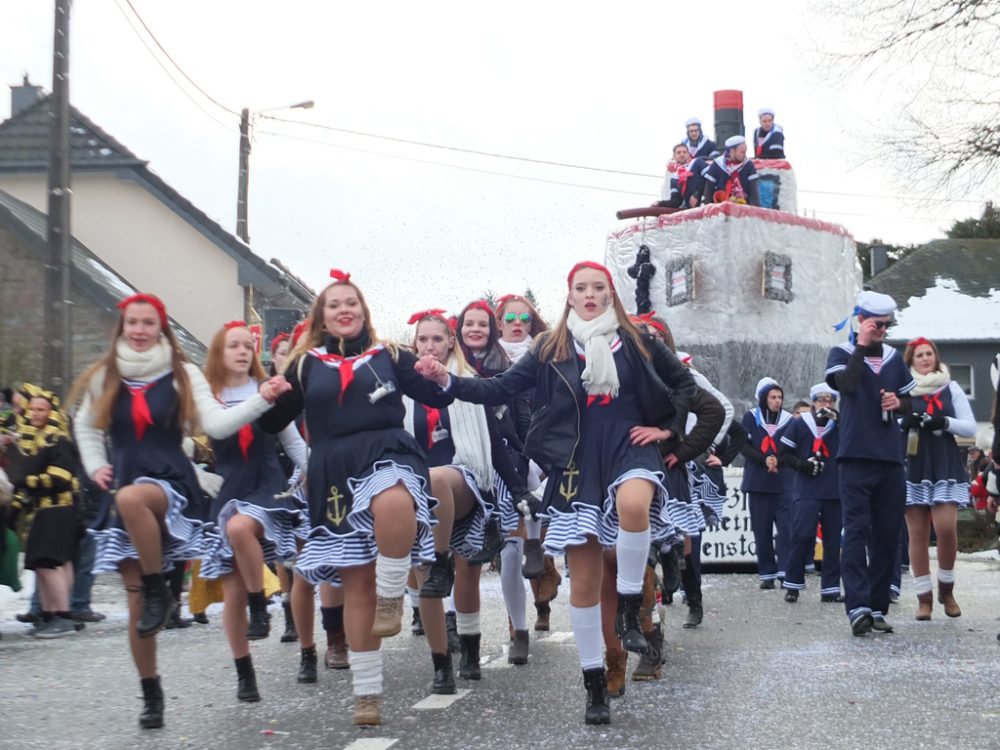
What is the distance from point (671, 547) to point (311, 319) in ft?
8.80

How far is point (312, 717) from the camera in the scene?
680 centimetres

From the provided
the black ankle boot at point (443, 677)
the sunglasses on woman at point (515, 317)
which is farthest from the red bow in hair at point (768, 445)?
the black ankle boot at point (443, 677)

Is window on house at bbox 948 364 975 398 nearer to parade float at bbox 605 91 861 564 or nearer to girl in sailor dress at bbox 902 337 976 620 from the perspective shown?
parade float at bbox 605 91 861 564

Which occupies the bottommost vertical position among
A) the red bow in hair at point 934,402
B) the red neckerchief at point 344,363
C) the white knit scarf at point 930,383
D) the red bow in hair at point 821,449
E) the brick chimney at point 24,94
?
the red bow in hair at point 821,449

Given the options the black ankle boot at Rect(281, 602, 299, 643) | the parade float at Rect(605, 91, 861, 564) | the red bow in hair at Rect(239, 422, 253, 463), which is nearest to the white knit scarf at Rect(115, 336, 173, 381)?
the red bow in hair at Rect(239, 422, 253, 463)

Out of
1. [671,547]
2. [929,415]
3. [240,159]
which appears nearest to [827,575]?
[929,415]

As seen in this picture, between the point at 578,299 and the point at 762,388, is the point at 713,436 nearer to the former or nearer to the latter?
the point at 578,299

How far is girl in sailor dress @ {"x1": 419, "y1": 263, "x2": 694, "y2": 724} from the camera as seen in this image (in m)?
6.57

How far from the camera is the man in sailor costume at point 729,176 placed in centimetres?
2302

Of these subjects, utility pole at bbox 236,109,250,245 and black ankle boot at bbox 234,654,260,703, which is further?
utility pole at bbox 236,109,250,245

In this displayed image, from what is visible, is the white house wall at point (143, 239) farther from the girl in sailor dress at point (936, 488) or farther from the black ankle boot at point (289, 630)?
the girl in sailor dress at point (936, 488)

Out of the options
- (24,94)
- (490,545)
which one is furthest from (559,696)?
(24,94)

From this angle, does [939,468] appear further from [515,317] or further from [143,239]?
[143,239]

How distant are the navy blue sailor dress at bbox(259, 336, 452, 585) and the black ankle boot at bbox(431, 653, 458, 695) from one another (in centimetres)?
92
